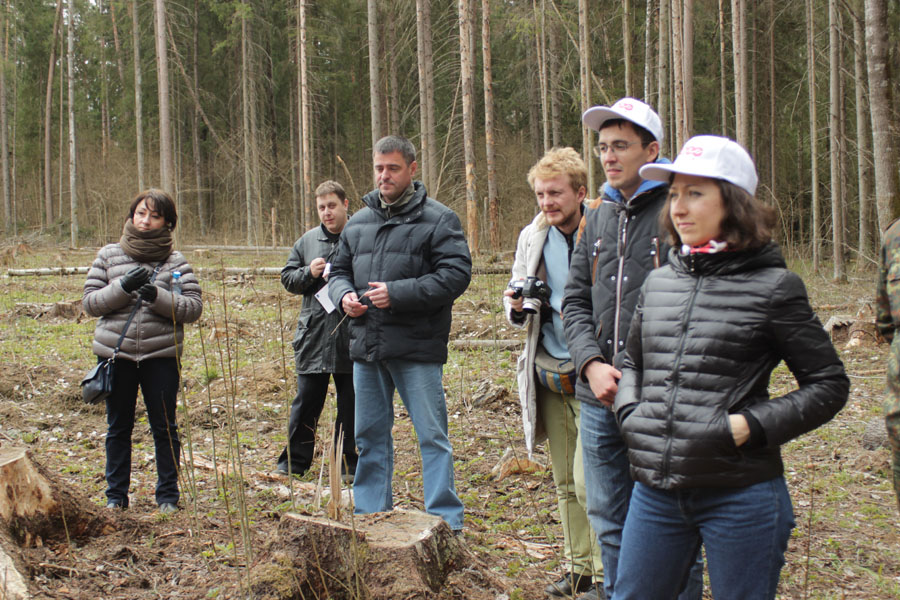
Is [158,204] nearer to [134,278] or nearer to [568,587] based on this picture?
[134,278]

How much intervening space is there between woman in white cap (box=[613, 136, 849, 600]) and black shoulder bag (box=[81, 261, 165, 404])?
3025 millimetres

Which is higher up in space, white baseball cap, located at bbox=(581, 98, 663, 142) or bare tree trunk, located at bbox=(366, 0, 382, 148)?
bare tree trunk, located at bbox=(366, 0, 382, 148)

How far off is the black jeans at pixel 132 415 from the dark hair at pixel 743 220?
10.6ft

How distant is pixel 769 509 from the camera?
1902 millimetres

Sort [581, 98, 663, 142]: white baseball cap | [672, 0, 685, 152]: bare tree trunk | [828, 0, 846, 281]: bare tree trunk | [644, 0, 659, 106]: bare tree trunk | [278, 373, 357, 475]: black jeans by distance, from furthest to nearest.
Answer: [644, 0, 659, 106]: bare tree trunk → [828, 0, 846, 281]: bare tree trunk → [672, 0, 685, 152]: bare tree trunk → [278, 373, 357, 475]: black jeans → [581, 98, 663, 142]: white baseball cap

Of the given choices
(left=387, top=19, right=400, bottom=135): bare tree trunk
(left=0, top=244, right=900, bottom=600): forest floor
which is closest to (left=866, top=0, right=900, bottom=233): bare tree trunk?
(left=0, top=244, right=900, bottom=600): forest floor

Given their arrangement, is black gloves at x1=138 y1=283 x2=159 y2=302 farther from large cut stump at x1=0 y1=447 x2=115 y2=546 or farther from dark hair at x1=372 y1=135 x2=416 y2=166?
dark hair at x1=372 y1=135 x2=416 y2=166

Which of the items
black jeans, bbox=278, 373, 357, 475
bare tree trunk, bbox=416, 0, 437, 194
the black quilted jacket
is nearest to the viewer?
the black quilted jacket

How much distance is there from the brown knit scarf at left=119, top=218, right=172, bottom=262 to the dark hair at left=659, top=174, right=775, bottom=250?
10.8 ft

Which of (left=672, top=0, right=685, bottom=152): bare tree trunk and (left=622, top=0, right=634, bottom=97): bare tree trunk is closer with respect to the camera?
(left=672, top=0, right=685, bottom=152): bare tree trunk

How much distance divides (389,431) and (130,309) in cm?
163

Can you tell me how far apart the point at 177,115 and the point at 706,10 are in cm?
2125

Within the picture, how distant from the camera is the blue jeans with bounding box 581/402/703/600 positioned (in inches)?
106

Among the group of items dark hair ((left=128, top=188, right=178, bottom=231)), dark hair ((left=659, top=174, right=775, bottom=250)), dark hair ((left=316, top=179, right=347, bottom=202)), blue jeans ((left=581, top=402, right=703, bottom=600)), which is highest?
dark hair ((left=316, top=179, right=347, bottom=202))
